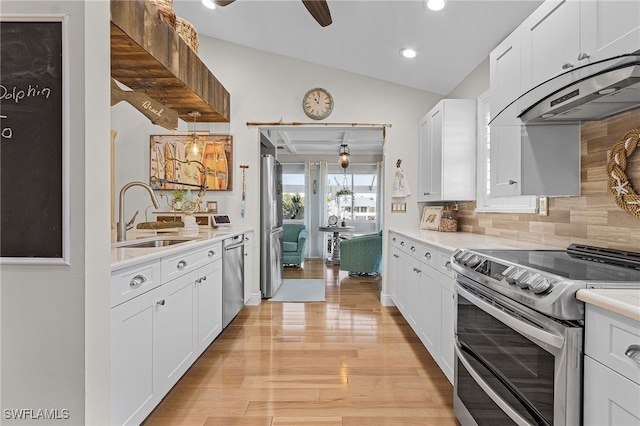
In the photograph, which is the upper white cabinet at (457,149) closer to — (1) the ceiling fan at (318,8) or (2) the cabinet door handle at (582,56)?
(1) the ceiling fan at (318,8)

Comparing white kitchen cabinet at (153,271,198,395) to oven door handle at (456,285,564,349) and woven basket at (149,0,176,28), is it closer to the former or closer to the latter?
oven door handle at (456,285,564,349)

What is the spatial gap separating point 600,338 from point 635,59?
0.95 m

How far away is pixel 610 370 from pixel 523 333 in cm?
33

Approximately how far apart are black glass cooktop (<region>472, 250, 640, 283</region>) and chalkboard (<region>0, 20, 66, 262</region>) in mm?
1621

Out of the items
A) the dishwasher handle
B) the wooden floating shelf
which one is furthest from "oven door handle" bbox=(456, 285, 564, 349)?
the wooden floating shelf

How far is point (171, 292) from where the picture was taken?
2053 mm

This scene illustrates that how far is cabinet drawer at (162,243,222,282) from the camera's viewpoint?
2000 millimetres

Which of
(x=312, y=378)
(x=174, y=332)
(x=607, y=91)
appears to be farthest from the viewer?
(x=312, y=378)

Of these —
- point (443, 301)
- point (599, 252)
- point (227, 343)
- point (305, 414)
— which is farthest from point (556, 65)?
point (227, 343)

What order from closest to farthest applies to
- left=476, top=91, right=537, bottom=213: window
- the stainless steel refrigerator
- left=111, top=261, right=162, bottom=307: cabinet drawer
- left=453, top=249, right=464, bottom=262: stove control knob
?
left=111, top=261, right=162, bottom=307: cabinet drawer
left=453, top=249, right=464, bottom=262: stove control knob
left=476, top=91, right=537, bottom=213: window
the stainless steel refrigerator

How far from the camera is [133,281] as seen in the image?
1.62m

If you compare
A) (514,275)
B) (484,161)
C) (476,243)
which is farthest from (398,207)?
(514,275)

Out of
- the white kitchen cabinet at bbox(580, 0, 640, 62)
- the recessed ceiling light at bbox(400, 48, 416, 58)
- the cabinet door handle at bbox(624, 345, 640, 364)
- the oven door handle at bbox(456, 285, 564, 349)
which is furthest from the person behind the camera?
the recessed ceiling light at bbox(400, 48, 416, 58)

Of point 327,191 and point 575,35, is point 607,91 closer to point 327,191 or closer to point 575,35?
point 575,35
